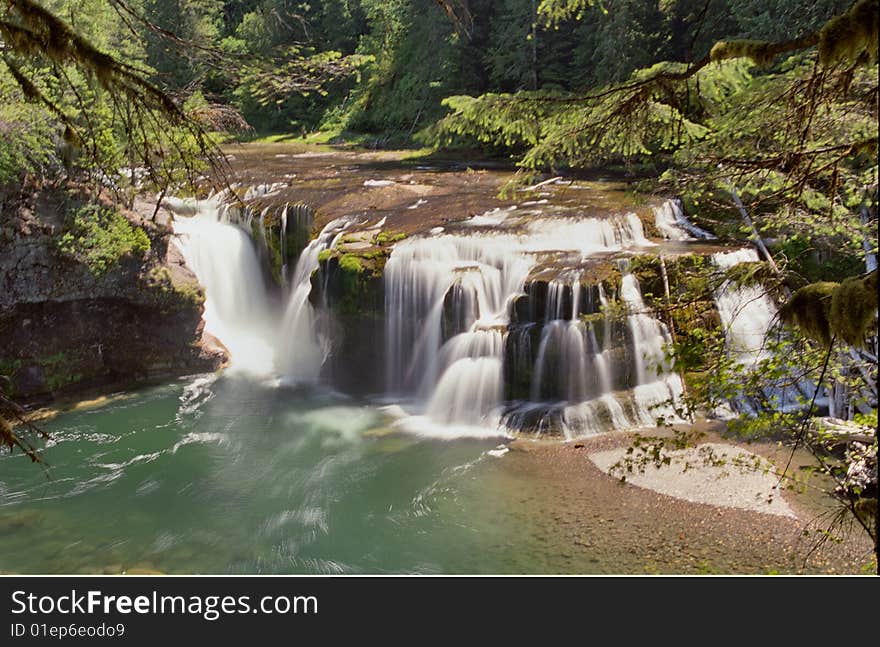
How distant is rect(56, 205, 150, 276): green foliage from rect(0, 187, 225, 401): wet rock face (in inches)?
6.6

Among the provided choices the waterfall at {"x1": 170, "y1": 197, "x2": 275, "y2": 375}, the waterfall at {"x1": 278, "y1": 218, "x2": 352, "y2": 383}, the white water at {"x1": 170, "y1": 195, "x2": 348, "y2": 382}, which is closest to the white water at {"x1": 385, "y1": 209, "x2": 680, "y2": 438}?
the waterfall at {"x1": 278, "y1": 218, "x2": 352, "y2": 383}

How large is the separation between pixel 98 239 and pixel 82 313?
164 cm

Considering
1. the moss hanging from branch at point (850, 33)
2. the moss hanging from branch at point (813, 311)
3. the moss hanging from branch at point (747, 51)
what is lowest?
the moss hanging from branch at point (813, 311)

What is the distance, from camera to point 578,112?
16.0 feet

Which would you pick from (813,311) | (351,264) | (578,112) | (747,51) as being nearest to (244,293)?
(351,264)

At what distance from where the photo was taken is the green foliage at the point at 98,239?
13.3 metres

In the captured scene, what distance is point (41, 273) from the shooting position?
13164 mm

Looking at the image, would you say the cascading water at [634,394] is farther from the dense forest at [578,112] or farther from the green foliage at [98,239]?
the green foliage at [98,239]

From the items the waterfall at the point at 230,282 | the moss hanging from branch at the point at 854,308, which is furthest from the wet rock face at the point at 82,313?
the moss hanging from branch at the point at 854,308

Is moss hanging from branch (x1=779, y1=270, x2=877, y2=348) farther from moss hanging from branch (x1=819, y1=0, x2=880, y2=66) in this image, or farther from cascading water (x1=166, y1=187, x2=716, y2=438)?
cascading water (x1=166, y1=187, x2=716, y2=438)

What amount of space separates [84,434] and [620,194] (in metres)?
13.3

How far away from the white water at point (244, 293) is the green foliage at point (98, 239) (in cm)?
243

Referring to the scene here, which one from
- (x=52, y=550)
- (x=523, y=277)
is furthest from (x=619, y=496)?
(x=52, y=550)

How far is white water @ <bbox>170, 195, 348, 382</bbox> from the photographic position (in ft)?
53.1
